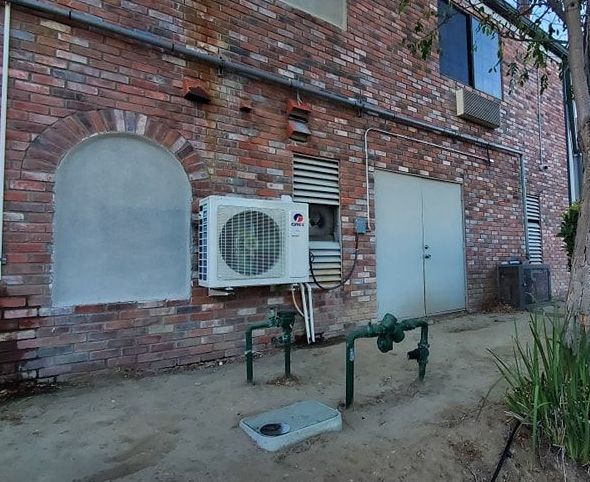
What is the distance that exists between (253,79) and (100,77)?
135 centimetres

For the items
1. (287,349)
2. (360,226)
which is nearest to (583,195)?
(287,349)

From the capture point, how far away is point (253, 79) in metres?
3.89

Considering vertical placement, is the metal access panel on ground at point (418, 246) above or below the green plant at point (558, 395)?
above

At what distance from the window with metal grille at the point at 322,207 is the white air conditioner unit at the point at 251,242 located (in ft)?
1.48

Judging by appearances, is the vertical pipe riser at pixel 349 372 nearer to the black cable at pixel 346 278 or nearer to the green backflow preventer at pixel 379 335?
the green backflow preventer at pixel 379 335

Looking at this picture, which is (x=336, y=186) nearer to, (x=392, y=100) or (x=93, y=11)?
(x=392, y=100)

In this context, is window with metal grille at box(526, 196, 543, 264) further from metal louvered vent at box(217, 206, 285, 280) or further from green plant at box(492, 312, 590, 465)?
green plant at box(492, 312, 590, 465)

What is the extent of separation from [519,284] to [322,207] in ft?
11.6

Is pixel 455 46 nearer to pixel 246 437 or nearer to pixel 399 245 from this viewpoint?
pixel 399 245

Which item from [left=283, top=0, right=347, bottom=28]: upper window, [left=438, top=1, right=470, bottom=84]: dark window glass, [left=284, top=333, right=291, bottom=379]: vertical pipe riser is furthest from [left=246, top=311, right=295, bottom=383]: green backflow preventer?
[left=438, top=1, right=470, bottom=84]: dark window glass

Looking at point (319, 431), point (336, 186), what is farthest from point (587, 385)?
point (336, 186)

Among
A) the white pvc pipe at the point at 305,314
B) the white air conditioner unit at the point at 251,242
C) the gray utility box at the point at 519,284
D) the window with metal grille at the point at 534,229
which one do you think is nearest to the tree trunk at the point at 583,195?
the white air conditioner unit at the point at 251,242

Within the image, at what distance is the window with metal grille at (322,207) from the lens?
4.21 metres

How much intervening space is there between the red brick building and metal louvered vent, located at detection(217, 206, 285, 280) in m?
0.31
